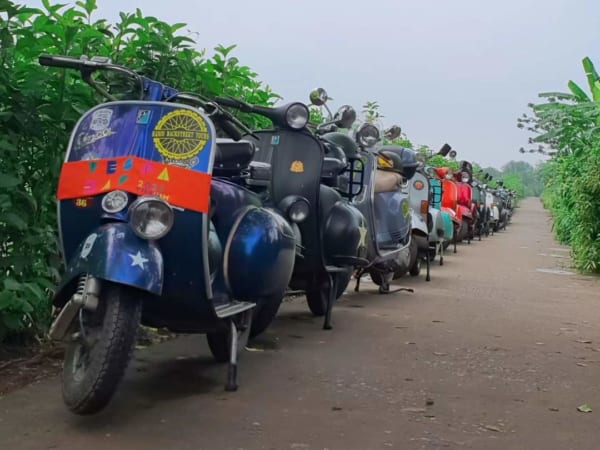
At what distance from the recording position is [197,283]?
3.31 meters

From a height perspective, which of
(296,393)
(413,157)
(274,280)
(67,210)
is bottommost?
(296,393)

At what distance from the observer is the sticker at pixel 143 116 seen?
11.0ft

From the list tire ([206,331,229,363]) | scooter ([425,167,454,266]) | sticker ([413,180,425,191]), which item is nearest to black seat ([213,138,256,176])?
tire ([206,331,229,363])

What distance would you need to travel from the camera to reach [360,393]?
3758 millimetres

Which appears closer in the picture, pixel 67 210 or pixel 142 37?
pixel 67 210

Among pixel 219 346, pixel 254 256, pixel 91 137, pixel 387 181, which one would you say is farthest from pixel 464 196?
pixel 91 137

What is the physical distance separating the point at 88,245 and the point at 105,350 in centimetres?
43

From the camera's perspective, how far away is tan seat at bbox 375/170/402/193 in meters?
7.04

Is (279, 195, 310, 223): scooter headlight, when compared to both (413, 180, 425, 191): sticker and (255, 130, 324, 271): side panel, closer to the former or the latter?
(255, 130, 324, 271): side panel

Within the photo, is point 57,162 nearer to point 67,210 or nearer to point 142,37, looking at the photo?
point 67,210

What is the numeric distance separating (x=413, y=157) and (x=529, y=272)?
3.92m

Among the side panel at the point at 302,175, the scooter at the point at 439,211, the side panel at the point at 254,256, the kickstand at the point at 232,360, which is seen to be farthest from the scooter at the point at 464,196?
the kickstand at the point at 232,360

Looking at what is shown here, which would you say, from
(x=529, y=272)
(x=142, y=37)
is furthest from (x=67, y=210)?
(x=529, y=272)

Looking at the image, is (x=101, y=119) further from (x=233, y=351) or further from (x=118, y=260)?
(x=233, y=351)
